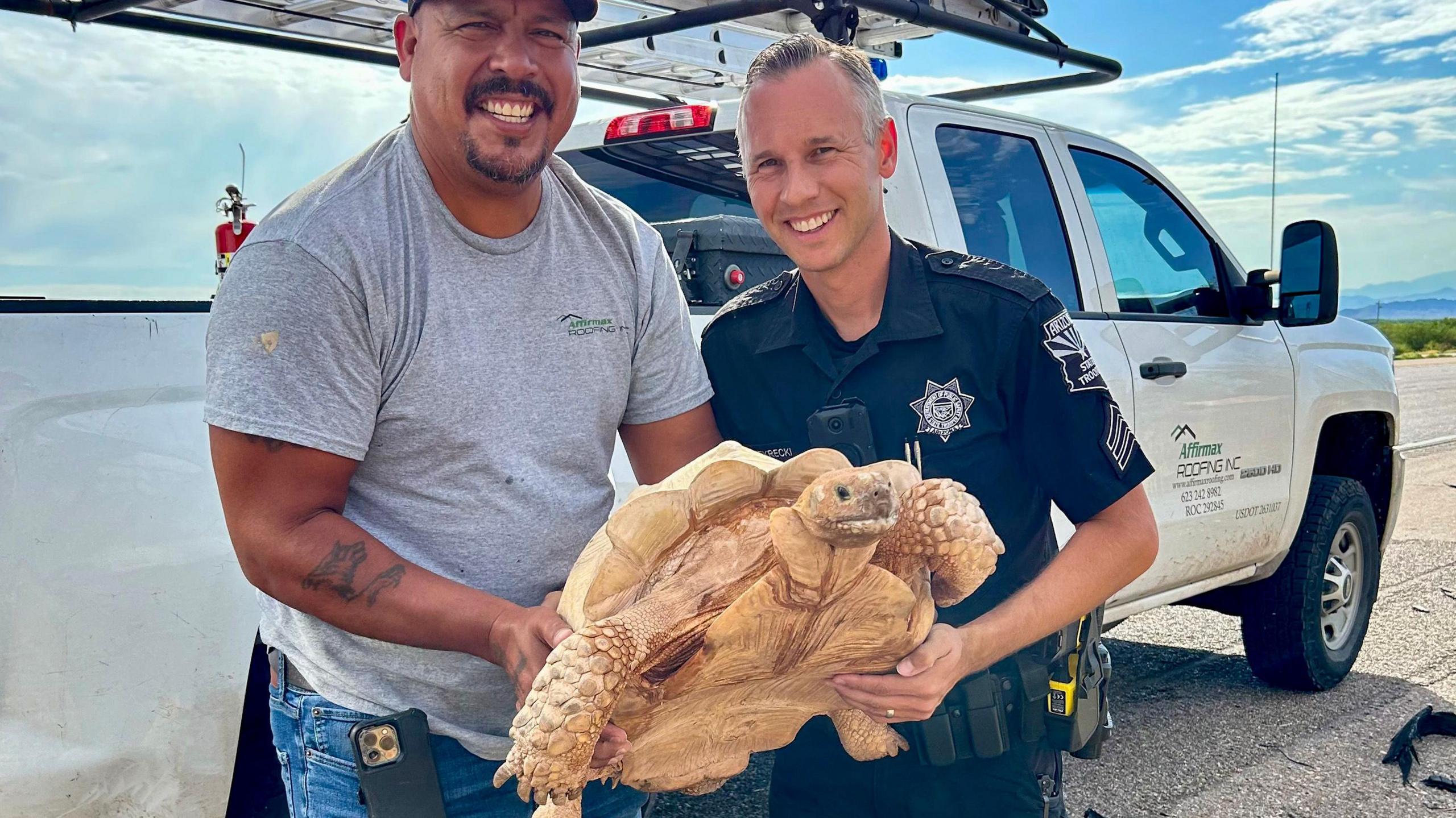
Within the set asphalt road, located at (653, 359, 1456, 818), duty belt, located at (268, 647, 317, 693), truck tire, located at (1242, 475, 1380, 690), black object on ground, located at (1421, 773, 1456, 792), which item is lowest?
asphalt road, located at (653, 359, 1456, 818)

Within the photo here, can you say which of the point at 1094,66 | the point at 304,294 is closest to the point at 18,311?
the point at 304,294

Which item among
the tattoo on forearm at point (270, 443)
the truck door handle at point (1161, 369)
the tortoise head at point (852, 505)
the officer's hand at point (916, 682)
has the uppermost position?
the tortoise head at point (852, 505)

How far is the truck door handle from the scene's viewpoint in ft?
12.7

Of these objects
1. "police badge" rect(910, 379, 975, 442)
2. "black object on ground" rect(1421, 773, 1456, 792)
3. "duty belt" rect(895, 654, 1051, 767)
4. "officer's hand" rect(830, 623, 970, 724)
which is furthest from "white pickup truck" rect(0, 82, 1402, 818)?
"officer's hand" rect(830, 623, 970, 724)

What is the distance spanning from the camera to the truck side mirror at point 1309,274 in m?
4.18

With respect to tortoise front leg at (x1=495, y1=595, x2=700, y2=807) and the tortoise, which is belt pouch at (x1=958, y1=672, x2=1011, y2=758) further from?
tortoise front leg at (x1=495, y1=595, x2=700, y2=807)

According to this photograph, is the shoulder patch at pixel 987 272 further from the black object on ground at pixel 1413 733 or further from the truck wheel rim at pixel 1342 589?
the truck wheel rim at pixel 1342 589

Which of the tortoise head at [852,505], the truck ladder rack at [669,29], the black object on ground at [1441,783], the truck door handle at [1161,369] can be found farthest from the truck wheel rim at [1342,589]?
the tortoise head at [852,505]

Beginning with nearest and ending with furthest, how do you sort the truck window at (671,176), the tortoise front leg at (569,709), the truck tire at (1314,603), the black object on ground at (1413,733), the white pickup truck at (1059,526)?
1. the tortoise front leg at (569,709)
2. the white pickup truck at (1059,526)
3. the truck window at (671,176)
4. the black object on ground at (1413,733)
5. the truck tire at (1314,603)

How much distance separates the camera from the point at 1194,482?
162 inches

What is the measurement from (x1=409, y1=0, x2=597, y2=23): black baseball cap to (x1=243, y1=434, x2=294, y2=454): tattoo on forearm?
29.3 inches

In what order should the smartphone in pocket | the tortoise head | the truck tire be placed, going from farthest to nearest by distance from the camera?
the truck tire
the smartphone in pocket
the tortoise head

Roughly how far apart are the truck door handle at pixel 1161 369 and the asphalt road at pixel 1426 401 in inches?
204

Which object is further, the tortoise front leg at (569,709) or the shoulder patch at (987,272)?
the shoulder patch at (987,272)
